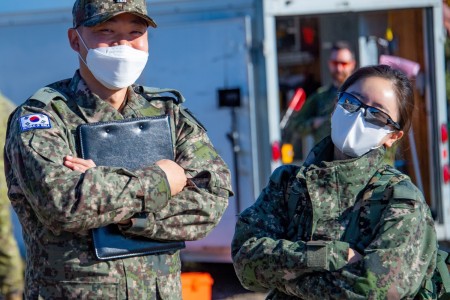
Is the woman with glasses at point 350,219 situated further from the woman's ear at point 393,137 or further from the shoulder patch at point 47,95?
the shoulder patch at point 47,95

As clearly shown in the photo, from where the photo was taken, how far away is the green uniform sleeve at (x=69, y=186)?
239 centimetres

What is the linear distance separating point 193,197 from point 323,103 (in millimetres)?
4211

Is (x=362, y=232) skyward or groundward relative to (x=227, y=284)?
skyward

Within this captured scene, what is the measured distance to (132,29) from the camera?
8.97ft

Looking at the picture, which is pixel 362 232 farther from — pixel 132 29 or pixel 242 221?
pixel 132 29

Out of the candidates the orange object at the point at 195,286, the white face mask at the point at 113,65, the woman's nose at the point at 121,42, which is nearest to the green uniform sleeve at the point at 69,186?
the white face mask at the point at 113,65

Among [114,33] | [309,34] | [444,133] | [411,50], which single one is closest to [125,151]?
[114,33]

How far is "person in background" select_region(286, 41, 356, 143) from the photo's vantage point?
6555 millimetres

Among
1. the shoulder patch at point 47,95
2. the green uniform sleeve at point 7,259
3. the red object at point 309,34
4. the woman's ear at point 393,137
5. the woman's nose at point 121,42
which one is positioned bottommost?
the green uniform sleeve at point 7,259

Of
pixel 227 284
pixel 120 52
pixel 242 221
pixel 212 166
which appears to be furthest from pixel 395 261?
pixel 227 284

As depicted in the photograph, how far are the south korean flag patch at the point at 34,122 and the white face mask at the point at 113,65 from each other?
0.84 ft

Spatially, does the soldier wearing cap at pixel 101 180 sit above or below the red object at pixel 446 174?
above

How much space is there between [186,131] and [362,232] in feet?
2.58

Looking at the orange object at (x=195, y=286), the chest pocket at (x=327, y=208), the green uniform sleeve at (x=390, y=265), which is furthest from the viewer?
the orange object at (x=195, y=286)
